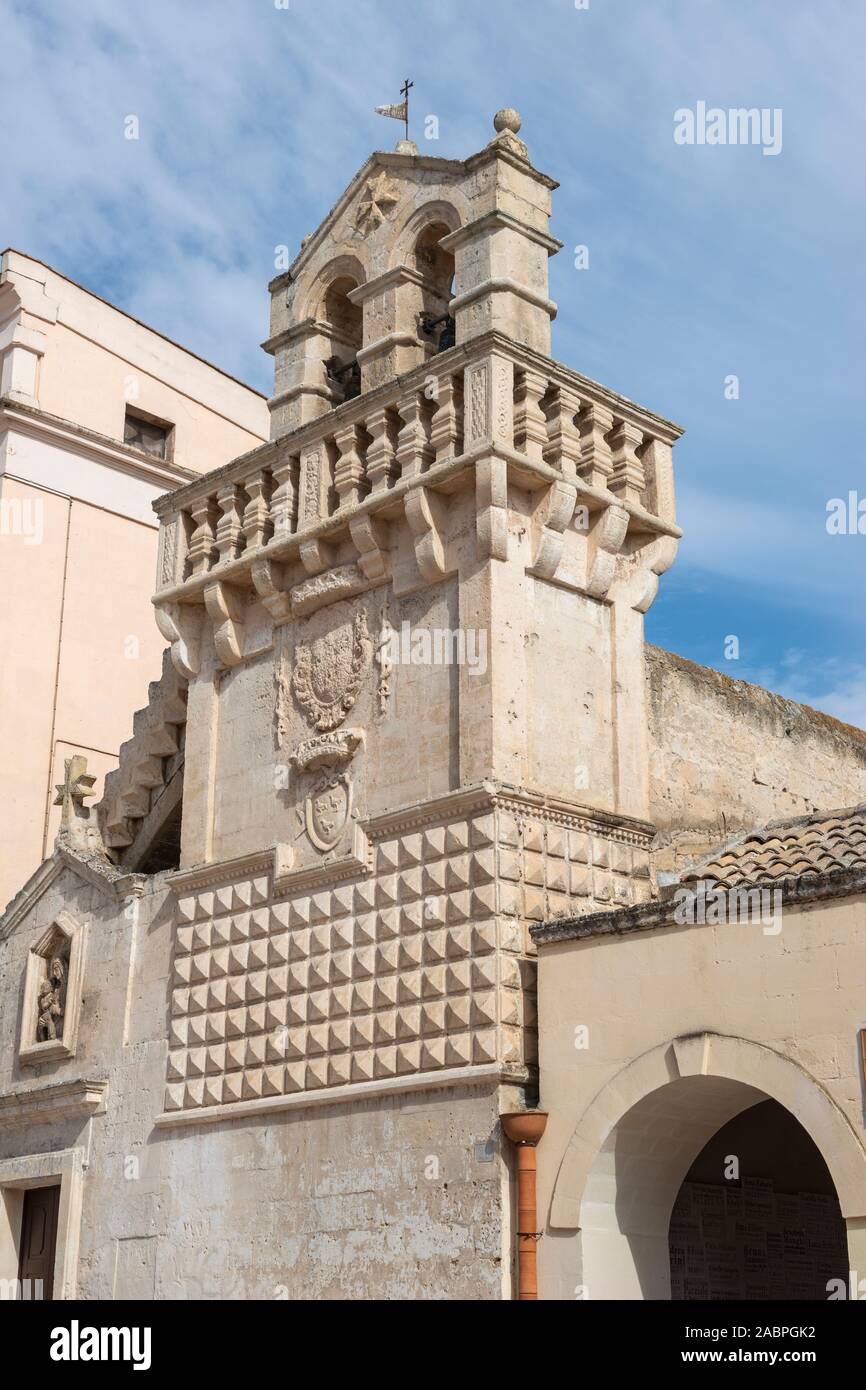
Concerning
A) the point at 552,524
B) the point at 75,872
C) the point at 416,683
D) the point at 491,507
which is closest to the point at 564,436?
the point at 552,524

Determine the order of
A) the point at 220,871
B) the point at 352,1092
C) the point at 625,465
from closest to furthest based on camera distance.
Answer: the point at 352,1092, the point at 625,465, the point at 220,871

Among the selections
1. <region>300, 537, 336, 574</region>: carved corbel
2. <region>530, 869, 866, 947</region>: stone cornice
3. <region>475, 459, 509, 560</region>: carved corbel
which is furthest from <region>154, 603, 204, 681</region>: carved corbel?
<region>530, 869, 866, 947</region>: stone cornice

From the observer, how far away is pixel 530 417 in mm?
12508

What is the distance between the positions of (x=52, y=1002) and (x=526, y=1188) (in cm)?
609

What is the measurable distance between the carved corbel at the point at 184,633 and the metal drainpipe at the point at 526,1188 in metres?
5.46

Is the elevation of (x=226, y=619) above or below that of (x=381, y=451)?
below

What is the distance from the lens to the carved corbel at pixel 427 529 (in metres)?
12.5

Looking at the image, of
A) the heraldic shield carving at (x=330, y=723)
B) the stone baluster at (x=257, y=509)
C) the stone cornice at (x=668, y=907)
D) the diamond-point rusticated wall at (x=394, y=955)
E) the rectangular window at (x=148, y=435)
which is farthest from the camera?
the rectangular window at (x=148, y=435)

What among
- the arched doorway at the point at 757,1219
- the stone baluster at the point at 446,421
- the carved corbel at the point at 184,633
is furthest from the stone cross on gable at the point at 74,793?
the arched doorway at the point at 757,1219

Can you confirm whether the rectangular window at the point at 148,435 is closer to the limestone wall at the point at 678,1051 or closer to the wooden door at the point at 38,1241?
the wooden door at the point at 38,1241

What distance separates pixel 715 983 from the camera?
1043 cm

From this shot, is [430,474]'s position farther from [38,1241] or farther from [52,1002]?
[38,1241]
